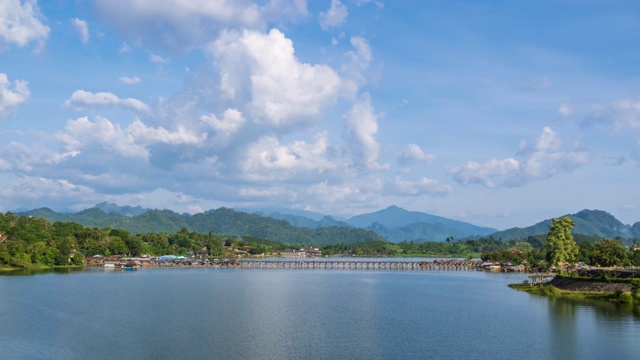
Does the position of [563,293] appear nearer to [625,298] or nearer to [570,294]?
[570,294]

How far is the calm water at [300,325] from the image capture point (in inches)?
1718

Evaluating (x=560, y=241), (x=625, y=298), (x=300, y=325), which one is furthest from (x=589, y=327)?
Answer: (x=560, y=241)

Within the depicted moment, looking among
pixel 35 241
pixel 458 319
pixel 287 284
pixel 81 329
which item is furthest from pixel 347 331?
pixel 35 241

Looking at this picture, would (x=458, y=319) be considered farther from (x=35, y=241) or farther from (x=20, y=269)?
(x=35, y=241)

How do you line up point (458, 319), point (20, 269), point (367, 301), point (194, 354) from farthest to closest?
1. point (20, 269)
2. point (367, 301)
3. point (458, 319)
4. point (194, 354)

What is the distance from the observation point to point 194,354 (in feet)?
138

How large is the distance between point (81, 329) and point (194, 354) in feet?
51.5

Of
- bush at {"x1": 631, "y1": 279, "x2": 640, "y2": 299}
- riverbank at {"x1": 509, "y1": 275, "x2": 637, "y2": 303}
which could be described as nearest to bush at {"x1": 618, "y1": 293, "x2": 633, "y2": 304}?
riverbank at {"x1": 509, "y1": 275, "x2": 637, "y2": 303}

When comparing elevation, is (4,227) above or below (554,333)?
above

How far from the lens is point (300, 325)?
5553 centimetres

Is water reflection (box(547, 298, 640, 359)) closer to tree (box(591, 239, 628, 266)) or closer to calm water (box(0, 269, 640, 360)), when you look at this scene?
calm water (box(0, 269, 640, 360))

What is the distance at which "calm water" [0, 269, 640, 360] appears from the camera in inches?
1718

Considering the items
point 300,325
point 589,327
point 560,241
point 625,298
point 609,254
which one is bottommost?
point 300,325

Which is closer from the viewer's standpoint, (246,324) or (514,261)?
(246,324)
